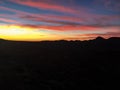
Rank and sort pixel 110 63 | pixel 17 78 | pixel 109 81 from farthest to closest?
1. pixel 110 63
2. pixel 109 81
3. pixel 17 78

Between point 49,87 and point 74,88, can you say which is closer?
point 49,87

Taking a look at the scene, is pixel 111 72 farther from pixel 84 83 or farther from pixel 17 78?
pixel 17 78

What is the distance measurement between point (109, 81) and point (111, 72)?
8.12 m

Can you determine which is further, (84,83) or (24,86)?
(84,83)

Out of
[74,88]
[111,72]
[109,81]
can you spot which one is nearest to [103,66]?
[111,72]

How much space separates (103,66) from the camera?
54.3 m

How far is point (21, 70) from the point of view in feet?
123

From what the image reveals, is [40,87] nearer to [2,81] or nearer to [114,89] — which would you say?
[2,81]

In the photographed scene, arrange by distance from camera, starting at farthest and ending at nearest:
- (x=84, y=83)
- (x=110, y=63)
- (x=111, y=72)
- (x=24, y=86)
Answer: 1. (x=110, y=63)
2. (x=111, y=72)
3. (x=84, y=83)
4. (x=24, y=86)

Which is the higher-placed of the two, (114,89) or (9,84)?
(9,84)

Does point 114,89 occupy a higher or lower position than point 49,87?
lower

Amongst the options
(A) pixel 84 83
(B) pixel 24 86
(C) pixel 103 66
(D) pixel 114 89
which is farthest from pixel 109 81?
(B) pixel 24 86

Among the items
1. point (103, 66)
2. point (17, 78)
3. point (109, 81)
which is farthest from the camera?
point (103, 66)

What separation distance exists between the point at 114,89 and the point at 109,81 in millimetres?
5350
